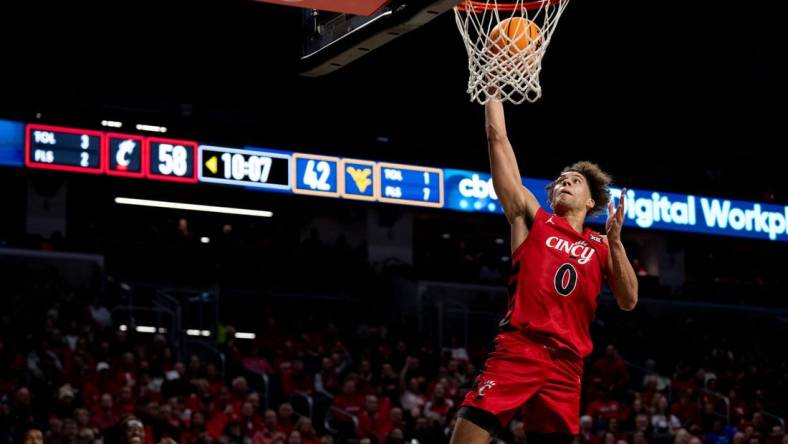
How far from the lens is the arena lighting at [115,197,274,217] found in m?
22.3

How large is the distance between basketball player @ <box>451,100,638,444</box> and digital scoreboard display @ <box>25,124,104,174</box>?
1254cm

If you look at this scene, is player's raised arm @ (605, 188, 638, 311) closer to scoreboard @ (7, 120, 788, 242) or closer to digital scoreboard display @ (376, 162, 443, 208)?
scoreboard @ (7, 120, 788, 242)

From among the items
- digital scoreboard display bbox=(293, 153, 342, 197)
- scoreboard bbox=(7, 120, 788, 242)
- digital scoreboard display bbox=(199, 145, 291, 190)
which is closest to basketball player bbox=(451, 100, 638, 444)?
scoreboard bbox=(7, 120, 788, 242)

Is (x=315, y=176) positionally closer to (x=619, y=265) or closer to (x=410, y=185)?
(x=410, y=185)

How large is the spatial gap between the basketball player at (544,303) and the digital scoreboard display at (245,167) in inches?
498

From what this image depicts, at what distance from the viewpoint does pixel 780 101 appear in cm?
2145

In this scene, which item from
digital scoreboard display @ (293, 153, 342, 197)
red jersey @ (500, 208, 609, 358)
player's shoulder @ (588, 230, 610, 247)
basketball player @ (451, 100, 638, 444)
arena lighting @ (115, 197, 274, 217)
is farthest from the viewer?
arena lighting @ (115, 197, 274, 217)

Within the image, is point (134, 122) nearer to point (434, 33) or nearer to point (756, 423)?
point (434, 33)

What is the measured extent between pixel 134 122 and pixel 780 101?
11563mm

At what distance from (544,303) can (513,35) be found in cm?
162

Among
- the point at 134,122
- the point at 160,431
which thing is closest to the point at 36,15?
the point at 134,122

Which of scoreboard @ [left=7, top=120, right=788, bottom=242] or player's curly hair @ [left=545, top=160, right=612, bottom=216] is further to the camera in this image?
scoreboard @ [left=7, top=120, right=788, bottom=242]

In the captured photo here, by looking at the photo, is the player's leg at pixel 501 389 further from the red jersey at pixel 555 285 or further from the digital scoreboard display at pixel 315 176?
the digital scoreboard display at pixel 315 176

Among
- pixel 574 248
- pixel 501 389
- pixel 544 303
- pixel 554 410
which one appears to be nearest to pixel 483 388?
pixel 501 389
